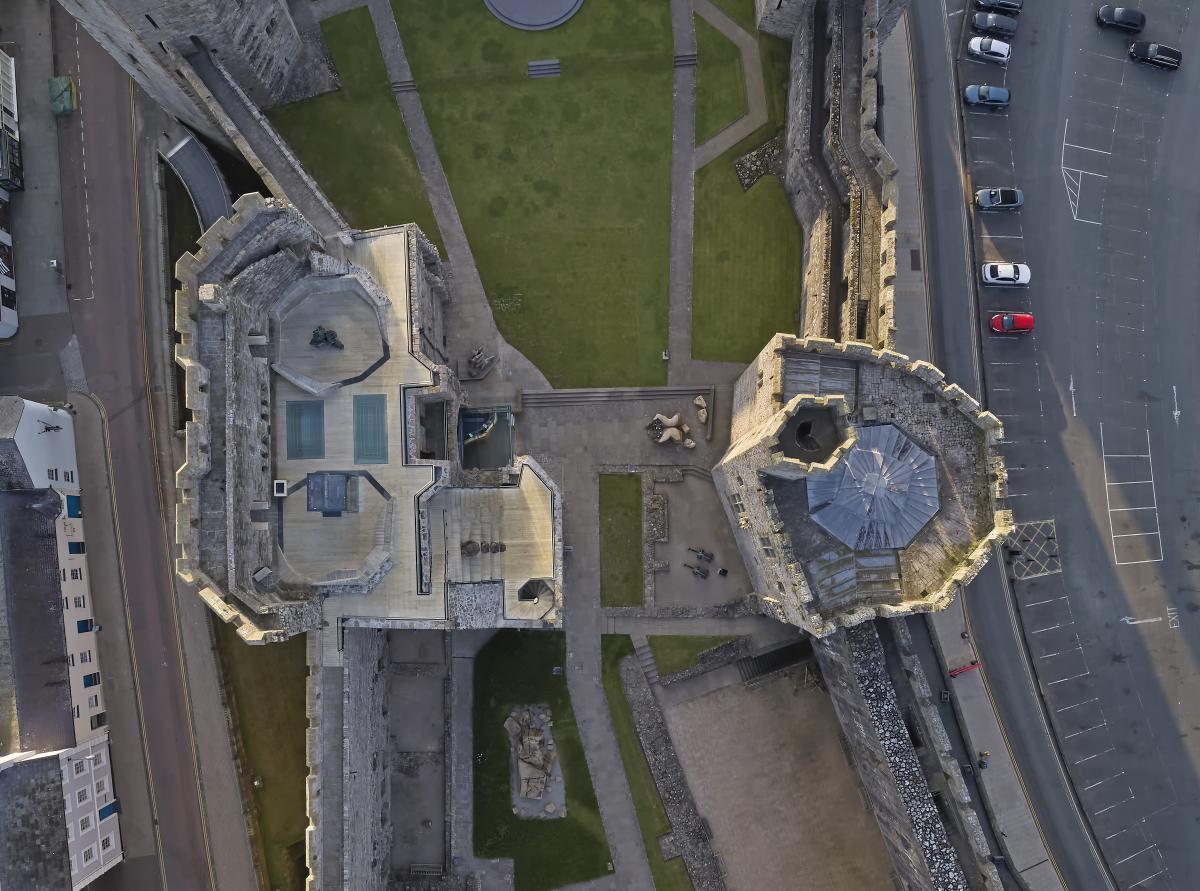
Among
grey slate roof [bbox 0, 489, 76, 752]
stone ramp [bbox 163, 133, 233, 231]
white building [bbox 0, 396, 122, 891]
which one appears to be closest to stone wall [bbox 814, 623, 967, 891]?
white building [bbox 0, 396, 122, 891]

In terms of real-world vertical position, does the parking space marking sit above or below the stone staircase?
above

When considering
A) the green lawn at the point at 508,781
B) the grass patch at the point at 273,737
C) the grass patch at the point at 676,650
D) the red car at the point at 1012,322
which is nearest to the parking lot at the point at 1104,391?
the red car at the point at 1012,322

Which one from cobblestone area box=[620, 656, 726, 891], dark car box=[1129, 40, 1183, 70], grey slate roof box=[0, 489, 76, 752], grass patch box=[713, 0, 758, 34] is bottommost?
cobblestone area box=[620, 656, 726, 891]

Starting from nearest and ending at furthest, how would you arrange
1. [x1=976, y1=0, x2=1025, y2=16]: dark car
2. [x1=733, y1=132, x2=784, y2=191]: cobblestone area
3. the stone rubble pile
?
the stone rubble pile → [x1=976, y1=0, x2=1025, y2=16]: dark car → [x1=733, y1=132, x2=784, y2=191]: cobblestone area

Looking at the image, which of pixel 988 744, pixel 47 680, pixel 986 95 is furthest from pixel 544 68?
pixel 988 744

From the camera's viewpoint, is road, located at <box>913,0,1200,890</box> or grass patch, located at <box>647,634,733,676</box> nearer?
road, located at <box>913,0,1200,890</box>

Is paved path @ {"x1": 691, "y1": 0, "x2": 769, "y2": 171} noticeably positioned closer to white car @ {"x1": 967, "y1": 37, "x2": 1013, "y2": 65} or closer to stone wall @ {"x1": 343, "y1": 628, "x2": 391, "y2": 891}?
white car @ {"x1": 967, "y1": 37, "x2": 1013, "y2": 65}

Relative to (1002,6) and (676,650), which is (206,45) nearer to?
(676,650)
